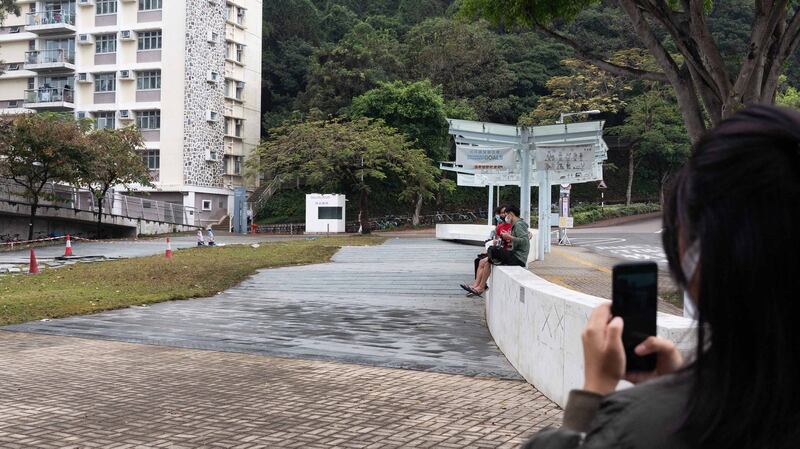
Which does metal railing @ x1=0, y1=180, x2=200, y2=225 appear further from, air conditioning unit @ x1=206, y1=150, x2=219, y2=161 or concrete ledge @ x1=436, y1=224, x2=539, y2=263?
concrete ledge @ x1=436, y1=224, x2=539, y2=263

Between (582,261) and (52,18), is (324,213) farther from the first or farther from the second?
(582,261)

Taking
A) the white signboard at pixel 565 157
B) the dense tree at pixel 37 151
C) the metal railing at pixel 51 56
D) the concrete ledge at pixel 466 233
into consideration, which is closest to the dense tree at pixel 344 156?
the concrete ledge at pixel 466 233

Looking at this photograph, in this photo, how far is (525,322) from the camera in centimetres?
719

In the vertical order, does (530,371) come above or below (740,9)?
below

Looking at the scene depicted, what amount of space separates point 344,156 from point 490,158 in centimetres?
2269

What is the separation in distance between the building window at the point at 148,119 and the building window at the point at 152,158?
1.55 meters

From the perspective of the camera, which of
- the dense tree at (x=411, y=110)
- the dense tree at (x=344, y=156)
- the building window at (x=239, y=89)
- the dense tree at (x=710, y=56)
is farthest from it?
the building window at (x=239, y=89)

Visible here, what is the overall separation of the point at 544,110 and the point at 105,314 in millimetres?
39098

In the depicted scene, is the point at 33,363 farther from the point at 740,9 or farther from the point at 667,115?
the point at 740,9

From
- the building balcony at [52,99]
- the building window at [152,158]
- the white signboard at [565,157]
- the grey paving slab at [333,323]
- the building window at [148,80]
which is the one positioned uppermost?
the building window at [148,80]

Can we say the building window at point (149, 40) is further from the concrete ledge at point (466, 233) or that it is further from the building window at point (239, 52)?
the concrete ledge at point (466, 233)

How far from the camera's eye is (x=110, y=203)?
43.8 meters

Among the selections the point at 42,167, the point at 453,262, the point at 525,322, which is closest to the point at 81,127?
the point at 42,167

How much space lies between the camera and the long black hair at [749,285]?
1.08 meters
